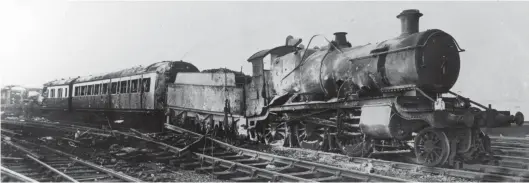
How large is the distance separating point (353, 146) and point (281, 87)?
262 cm

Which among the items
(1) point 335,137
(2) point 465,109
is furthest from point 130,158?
(2) point 465,109

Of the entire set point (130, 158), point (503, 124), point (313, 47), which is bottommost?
point (130, 158)

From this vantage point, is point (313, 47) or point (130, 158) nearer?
point (130, 158)

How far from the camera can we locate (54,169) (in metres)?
6.54

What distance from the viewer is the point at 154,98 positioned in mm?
14375

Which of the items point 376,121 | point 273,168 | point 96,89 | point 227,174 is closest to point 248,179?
point 227,174

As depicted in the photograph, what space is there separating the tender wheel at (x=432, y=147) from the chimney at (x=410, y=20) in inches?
80.4

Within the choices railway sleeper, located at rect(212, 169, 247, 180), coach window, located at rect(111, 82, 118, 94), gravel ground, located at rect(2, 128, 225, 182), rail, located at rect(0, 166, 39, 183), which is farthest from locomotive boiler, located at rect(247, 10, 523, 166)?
coach window, located at rect(111, 82, 118, 94)

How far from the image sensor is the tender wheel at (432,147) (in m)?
6.43

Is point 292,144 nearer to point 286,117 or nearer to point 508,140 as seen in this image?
point 286,117

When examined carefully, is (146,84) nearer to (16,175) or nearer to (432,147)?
(16,175)

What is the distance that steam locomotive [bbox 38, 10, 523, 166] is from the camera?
6.75 meters

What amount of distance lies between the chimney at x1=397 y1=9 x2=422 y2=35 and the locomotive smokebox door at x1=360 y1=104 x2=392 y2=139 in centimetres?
164

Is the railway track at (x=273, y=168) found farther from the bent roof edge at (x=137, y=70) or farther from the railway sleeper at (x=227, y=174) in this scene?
the bent roof edge at (x=137, y=70)
